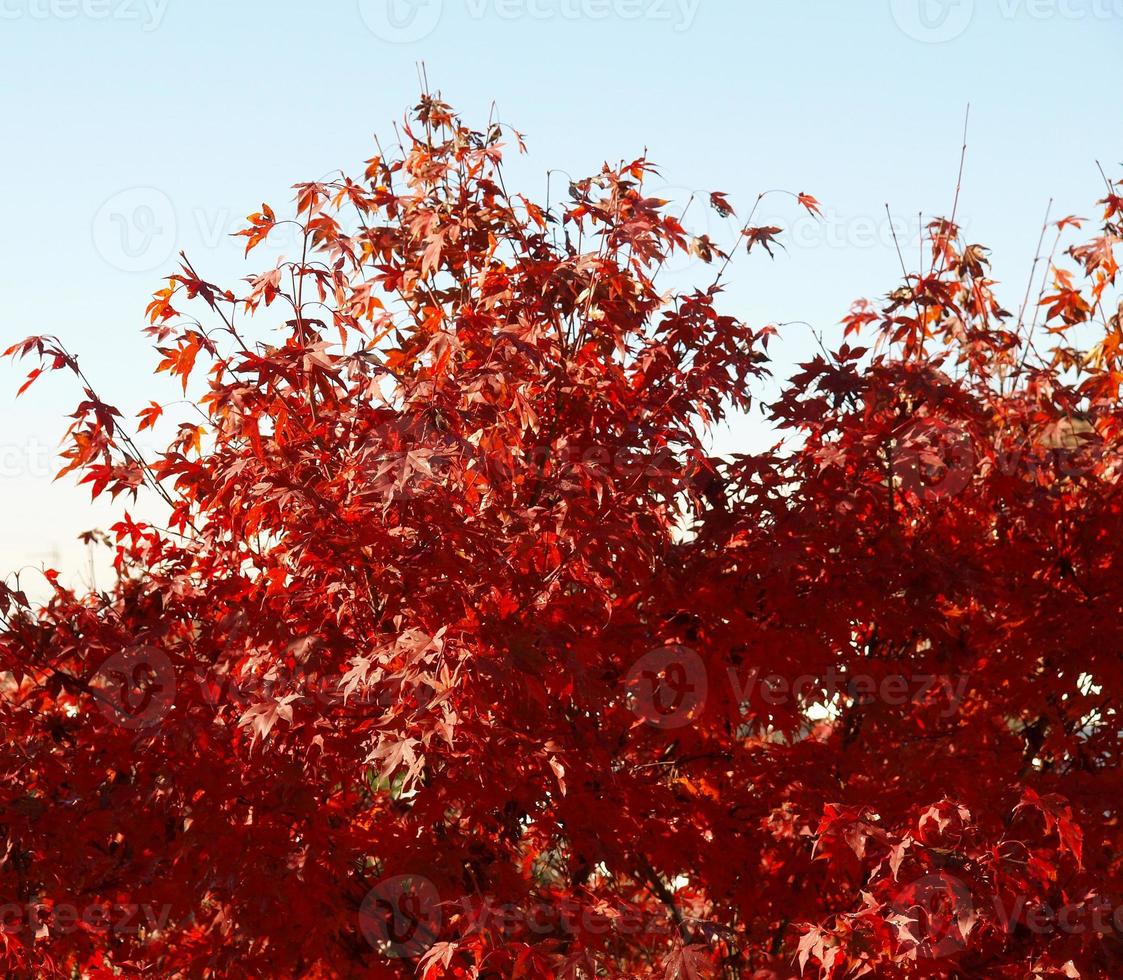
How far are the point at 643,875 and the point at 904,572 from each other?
5.63 feet

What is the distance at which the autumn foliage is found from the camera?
13.2 ft

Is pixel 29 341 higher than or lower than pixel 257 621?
higher

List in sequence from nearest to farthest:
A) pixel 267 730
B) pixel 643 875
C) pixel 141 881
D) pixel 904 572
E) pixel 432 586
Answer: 1. pixel 267 730
2. pixel 432 586
3. pixel 141 881
4. pixel 904 572
5. pixel 643 875

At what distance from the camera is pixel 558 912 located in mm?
4250

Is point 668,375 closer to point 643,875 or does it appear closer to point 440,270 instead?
point 440,270

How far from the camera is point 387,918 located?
4.63 meters

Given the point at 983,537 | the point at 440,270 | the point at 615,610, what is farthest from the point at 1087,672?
the point at 440,270

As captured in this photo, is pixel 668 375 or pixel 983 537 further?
pixel 983 537

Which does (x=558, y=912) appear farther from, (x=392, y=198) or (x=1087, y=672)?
(x=392, y=198)

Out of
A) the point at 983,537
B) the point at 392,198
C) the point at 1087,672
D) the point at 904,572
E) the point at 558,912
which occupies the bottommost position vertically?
the point at 558,912

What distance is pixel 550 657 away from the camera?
4121 millimetres

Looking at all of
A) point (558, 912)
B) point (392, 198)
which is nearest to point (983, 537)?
point (558, 912)

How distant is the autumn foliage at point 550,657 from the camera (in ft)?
13.2

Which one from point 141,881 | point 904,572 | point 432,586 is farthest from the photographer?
point 904,572
